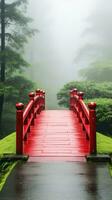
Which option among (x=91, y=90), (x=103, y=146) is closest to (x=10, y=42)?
(x=91, y=90)

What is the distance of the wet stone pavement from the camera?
7.53 meters

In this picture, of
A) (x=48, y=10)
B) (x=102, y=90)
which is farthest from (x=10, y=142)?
(x=48, y=10)

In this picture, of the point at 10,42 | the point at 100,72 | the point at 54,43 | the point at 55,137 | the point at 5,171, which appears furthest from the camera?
the point at 54,43

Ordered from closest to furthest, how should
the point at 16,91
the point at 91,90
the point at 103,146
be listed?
the point at 103,146 < the point at 91,90 < the point at 16,91

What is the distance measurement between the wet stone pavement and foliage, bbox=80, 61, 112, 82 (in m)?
34.6

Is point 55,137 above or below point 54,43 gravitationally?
below

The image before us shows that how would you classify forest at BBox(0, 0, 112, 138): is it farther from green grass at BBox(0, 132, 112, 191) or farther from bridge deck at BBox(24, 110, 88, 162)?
green grass at BBox(0, 132, 112, 191)

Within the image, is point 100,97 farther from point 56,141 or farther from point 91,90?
point 56,141

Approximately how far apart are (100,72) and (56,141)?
107 feet

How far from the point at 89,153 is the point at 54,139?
7.02 ft

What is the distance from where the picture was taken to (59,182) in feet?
27.6

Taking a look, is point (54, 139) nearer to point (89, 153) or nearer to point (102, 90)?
point (89, 153)

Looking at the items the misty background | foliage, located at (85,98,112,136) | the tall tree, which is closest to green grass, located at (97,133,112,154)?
foliage, located at (85,98,112,136)

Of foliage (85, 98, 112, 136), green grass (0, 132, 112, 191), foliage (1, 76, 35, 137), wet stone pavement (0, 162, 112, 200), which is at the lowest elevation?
wet stone pavement (0, 162, 112, 200)
